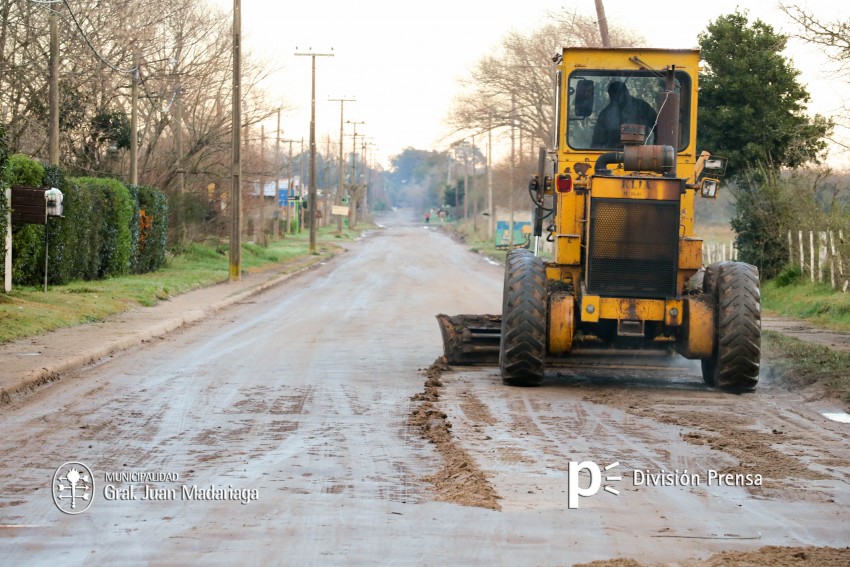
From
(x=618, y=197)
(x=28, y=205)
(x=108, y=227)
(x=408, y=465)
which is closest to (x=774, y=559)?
(x=408, y=465)

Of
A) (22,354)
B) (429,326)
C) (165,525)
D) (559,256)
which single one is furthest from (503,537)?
(429,326)

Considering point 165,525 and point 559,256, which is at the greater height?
point 559,256

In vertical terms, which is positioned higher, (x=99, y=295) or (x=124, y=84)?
(x=124, y=84)

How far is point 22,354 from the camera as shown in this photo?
14.4m

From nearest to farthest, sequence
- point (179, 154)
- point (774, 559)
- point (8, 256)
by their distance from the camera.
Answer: point (774, 559), point (8, 256), point (179, 154)

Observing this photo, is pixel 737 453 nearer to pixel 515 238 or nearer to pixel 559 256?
pixel 559 256

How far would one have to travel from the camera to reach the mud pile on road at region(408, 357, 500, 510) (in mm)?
7219

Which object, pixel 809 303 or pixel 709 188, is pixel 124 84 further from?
pixel 709 188

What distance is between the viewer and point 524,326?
12.3 metres

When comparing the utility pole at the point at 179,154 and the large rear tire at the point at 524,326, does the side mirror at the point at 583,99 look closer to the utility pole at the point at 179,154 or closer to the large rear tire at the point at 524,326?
the large rear tire at the point at 524,326

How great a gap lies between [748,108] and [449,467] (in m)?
24.0

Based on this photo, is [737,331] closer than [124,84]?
Yes

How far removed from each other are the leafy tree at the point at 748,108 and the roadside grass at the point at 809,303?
2.96 meters

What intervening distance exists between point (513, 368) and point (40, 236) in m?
13.9
